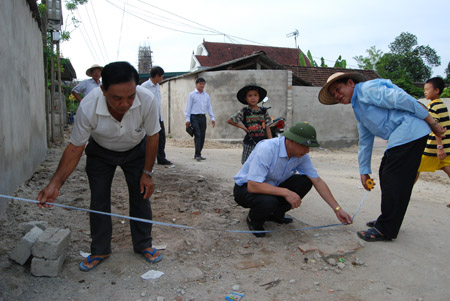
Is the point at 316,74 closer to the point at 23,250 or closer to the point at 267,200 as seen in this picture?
the point at 267,200

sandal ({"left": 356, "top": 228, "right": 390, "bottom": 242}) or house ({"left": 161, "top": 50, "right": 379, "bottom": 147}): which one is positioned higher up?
house ({"left": 161, "top": 50, "right": 379, "bottom": 147})

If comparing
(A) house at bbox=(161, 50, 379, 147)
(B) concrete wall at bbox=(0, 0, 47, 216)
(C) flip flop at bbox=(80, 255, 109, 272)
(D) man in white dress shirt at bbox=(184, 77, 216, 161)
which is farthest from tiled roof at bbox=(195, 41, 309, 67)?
(C) flip flop at bbox=(80, 255, 109, 272)

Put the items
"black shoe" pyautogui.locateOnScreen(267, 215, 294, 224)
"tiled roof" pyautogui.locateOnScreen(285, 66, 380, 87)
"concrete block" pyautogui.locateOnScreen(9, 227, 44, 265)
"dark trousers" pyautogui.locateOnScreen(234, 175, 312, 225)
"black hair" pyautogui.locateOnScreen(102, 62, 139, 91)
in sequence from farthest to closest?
"tiled roof" pyautogui.locateOnScreen(285, 66, 380, 87) < "black shoe" pyautogui.locateOnScreen(267, 215, 294, 224) < "dark trousers" pyautogui.locateOnScreen(234, 175, 312, 225) < "concrete block" pyautogui.locateOnScreen(9, 227, 44, 265) < "black hair" pyautogui.locateOnScreen(102, 62, 139, 91)

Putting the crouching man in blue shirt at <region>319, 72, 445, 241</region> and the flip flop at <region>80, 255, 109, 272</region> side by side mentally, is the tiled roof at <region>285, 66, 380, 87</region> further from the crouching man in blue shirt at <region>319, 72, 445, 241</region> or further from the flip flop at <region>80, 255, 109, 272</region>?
the flip flop at <region>80, 255, 109, 272</region>

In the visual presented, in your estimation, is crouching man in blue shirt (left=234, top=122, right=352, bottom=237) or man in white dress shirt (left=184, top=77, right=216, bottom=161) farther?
man in white dress shirt (left=184, top=77, right=216, bottom=161)

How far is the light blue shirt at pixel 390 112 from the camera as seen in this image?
3.11 metres

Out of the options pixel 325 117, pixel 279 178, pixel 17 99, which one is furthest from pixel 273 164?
pixel 325 117

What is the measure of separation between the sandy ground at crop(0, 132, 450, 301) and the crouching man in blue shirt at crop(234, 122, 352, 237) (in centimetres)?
33

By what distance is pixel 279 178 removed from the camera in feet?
11.2

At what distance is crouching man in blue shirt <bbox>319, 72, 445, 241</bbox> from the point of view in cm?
313

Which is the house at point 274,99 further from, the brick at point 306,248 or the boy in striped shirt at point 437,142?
the brick at point 306,248

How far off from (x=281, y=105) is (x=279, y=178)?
10091mm

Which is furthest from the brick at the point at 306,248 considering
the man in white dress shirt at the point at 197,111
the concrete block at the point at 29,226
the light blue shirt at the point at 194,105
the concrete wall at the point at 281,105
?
the concrete wall at the point at 281,105

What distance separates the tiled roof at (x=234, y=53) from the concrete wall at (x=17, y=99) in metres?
26.4
